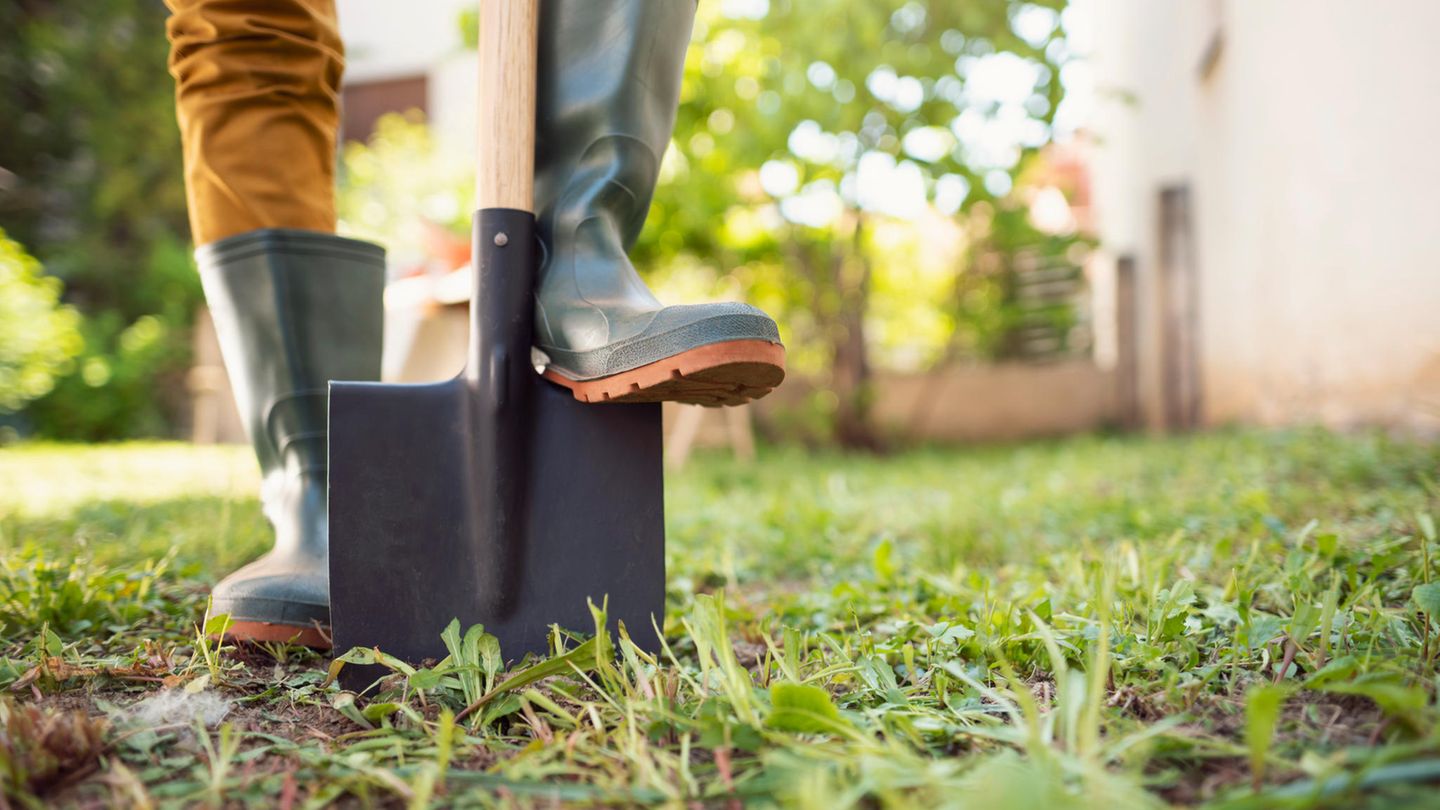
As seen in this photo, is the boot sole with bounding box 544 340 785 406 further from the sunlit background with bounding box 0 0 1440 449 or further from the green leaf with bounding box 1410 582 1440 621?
the sunlit background with bounding box 0 0 1440 449

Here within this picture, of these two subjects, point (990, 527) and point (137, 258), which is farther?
point (137, 258)

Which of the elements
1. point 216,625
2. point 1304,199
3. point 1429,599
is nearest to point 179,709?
point 216,625

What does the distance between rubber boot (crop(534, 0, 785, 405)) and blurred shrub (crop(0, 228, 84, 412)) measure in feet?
20.0

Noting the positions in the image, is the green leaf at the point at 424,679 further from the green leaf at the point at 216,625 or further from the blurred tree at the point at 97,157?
the blurred tree at the point at 97,157

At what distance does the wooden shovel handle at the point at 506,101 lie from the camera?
99 centimetres

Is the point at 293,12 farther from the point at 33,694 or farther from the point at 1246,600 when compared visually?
the point at 1246,600

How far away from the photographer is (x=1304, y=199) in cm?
318

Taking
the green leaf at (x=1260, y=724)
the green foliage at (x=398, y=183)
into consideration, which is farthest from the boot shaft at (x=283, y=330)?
the green foliage at (x=398, y=183)

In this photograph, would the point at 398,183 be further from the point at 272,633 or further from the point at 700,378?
the point at 700,378

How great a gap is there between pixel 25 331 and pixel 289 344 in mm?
5979

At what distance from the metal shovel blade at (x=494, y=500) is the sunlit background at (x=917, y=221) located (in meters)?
2.26

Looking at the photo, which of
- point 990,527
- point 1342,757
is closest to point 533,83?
point 1342,757

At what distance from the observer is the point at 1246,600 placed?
0.94 metres

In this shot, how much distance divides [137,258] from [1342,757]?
31.6 ft
